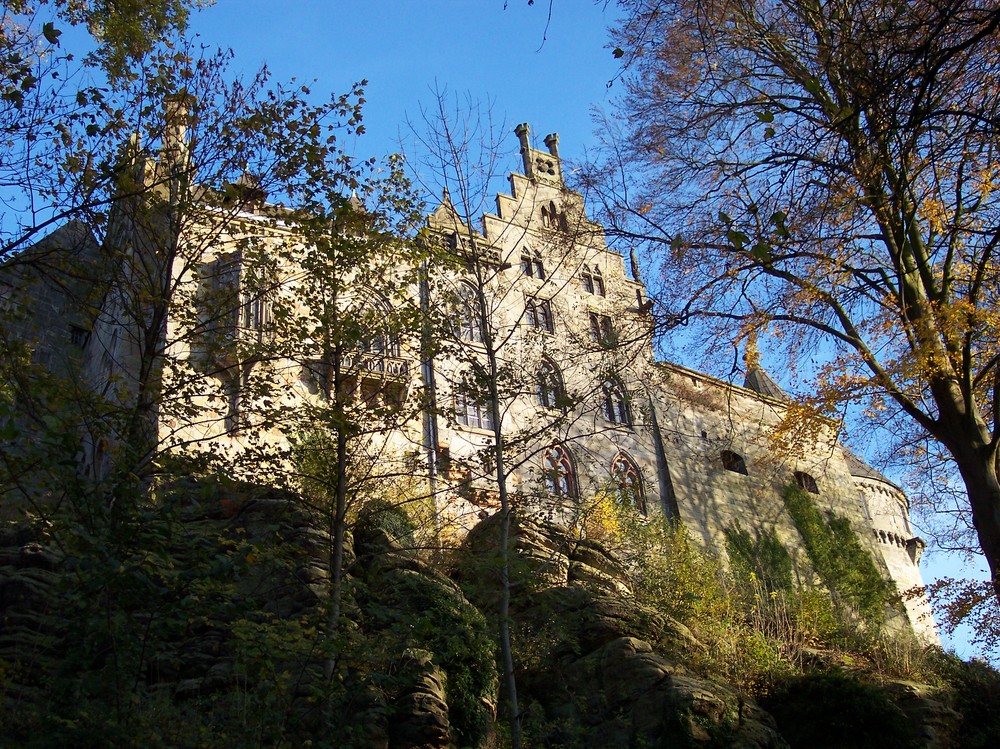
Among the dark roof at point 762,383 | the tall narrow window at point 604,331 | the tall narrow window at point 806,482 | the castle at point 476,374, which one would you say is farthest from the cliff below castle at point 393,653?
the dark roof at point 762,383

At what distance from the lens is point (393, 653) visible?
34.3 feet

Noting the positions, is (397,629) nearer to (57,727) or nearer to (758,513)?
(57,727)

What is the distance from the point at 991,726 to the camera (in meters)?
15.1

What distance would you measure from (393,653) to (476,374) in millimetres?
3732

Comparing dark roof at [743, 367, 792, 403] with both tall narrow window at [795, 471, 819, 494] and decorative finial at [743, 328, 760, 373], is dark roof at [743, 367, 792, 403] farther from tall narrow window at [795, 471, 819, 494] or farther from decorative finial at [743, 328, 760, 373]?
decorative finial at [743, 328, 760, 373]

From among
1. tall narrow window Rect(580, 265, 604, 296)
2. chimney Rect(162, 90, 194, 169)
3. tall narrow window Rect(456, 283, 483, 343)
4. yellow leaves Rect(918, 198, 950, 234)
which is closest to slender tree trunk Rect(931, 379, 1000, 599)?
yellow leaves Rect(918, 198, 950, 234)

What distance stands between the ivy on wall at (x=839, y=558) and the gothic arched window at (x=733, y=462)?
1.47 meters

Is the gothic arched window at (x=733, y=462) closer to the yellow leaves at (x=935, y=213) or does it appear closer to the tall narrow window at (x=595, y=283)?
the tall narrow window at (x=595, y=283)

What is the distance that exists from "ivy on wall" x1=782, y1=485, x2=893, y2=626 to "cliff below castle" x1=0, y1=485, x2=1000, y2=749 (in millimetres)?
7787

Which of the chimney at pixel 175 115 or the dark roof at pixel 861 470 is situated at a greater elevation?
the dark roof at pixel 861 470

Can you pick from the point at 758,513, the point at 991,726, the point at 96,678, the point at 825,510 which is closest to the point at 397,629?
the point at 96,678

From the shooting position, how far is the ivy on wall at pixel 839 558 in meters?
26.2

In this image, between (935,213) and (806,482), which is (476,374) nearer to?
(935,213)

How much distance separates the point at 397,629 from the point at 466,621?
4.31 m
